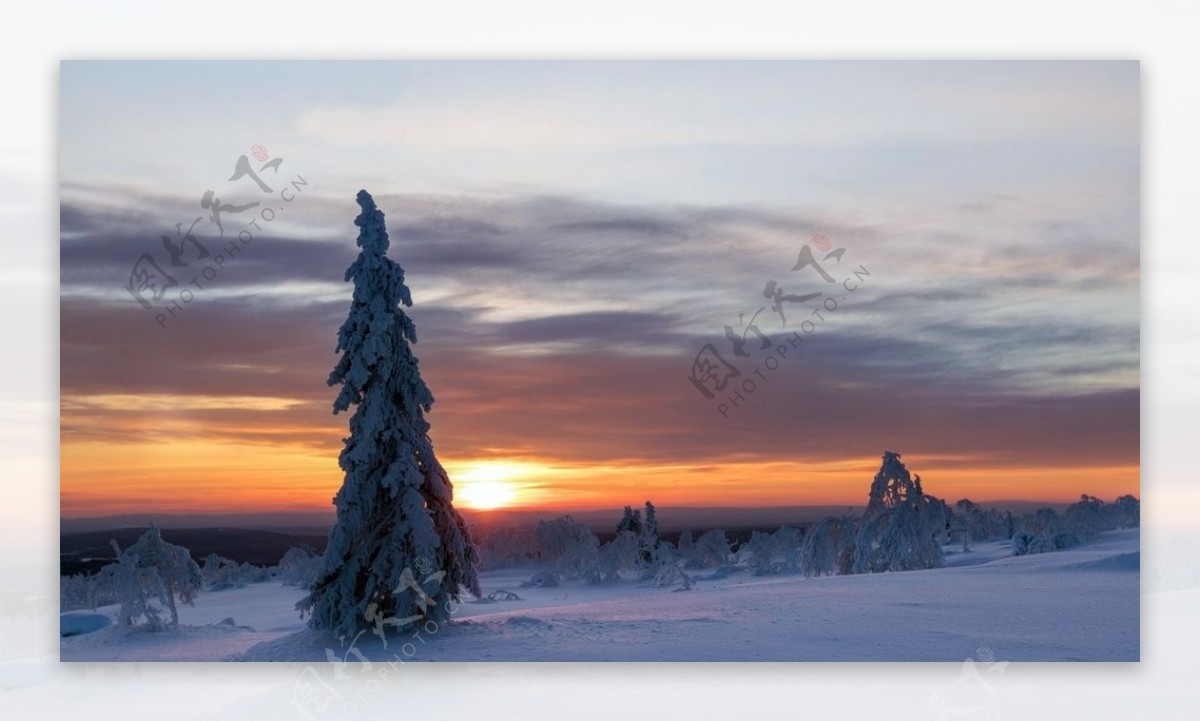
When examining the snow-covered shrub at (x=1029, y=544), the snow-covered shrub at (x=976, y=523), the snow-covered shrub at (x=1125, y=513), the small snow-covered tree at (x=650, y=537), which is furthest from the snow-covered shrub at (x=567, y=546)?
the snow-covered shrub at (x=1125, y=513)

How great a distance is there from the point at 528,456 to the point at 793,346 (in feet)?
8.82

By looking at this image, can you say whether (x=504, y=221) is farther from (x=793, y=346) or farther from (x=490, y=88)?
(x=793, y=346)

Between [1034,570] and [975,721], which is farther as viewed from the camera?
[1034,570]

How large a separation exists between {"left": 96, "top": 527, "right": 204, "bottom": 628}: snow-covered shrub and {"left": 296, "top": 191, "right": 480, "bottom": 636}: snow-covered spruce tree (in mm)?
1112

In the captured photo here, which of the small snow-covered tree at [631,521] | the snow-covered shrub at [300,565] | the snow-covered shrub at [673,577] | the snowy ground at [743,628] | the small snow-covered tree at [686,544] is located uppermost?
the small snow-covered tree at [631,521]

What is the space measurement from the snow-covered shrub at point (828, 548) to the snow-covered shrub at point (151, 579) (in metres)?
5.73

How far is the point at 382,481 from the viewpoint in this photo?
33.4ft

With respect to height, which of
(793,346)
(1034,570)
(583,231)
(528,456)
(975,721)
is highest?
(583,231)

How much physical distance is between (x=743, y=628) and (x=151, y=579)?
549 centimetres

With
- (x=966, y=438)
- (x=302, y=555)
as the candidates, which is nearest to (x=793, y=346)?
(x=966, y=438)

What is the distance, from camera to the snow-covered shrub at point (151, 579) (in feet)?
33.3

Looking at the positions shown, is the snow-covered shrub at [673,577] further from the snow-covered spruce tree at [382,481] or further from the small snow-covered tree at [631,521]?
the snow-covered spruce tree at [382,481]

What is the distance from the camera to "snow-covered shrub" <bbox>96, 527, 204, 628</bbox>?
10.1 m

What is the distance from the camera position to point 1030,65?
10188mm
